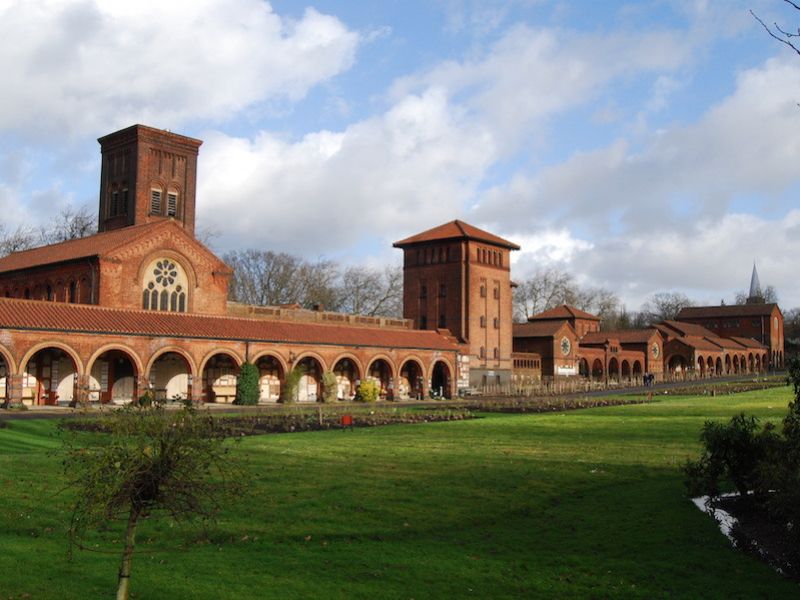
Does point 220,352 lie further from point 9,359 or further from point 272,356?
point 9,359

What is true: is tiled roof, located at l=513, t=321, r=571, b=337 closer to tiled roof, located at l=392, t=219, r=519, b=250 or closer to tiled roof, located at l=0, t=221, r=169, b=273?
tiled roof, located at l=392, t=219, r=519, b=250

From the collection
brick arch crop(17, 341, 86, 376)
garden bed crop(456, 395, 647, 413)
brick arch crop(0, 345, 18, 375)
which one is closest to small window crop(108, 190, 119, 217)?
brick arch crop(17, 341, 86, 376)

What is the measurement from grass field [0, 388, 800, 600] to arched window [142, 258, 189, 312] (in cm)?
2539

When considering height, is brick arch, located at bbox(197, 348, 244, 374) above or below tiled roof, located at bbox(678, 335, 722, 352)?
below

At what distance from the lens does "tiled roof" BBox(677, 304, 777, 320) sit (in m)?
117

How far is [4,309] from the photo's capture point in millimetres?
33469

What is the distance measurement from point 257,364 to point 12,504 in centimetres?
Result: 3290

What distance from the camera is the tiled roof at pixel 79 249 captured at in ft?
133

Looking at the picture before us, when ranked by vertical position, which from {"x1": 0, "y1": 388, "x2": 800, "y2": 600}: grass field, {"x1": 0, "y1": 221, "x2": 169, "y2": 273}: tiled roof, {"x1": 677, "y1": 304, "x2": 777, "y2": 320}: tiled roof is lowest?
{"x1": 0, "y1": 388, "x2": 800, "y2": 600}: grass field

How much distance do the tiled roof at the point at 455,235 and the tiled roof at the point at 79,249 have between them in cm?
2650

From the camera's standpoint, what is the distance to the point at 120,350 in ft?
121

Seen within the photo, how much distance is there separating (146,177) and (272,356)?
1549 centimetres

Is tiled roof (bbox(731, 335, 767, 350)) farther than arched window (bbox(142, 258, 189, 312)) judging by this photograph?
Yes

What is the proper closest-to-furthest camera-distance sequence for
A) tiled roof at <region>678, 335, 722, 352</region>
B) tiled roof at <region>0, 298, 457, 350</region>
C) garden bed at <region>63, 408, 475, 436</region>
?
garden bed at <region>63, 408, 475, 436</region>, tiled roof at <region>0, 298, 457, 350</region>, tiled roof at <region>678, 335, 722, 352</region>
